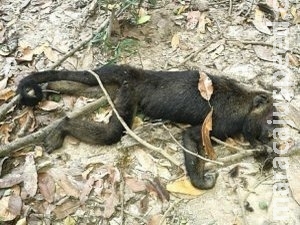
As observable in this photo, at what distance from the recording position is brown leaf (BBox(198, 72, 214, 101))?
5.03 metres

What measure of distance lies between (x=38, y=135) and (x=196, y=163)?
1545mm

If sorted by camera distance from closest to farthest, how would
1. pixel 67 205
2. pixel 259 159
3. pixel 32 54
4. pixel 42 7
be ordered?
pixel 67 205
pixel 259 159
pixel 32 54
pixel 42 7

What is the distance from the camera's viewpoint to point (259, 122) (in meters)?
5.00

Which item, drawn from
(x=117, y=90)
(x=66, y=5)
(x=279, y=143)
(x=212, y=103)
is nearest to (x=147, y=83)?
(x=117, y=90)

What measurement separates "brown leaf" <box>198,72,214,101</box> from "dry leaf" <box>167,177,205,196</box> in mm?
876

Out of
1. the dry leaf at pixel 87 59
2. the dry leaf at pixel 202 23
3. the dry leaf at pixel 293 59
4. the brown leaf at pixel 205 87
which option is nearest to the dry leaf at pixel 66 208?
the brown leaf at pixel 205 87

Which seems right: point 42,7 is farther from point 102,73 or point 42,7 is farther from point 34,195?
point 34,195

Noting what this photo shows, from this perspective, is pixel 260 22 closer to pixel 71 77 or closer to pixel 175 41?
pixel 175 41

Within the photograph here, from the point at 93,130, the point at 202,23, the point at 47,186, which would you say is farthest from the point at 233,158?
the point at 202,23

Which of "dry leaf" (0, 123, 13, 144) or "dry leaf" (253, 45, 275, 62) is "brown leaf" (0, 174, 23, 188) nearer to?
"dry leaf" (0, 123, 13, 144)

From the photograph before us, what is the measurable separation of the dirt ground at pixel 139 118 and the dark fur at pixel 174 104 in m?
0.13

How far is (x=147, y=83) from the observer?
16.9 ft

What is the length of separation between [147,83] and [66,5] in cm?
194

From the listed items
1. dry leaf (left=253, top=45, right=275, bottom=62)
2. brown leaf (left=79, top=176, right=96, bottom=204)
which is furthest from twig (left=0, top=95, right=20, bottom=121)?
dry leaf (left=253, top=45, right=275, bottom=62)
